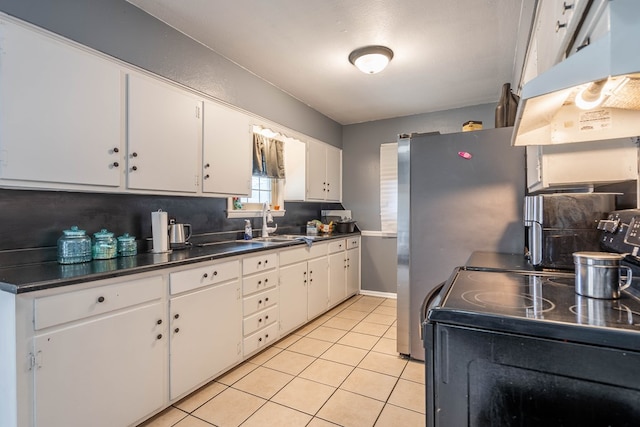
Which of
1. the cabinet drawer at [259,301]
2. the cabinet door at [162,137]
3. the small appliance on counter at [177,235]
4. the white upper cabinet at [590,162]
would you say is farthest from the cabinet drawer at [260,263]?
the white upper cabinet at [590,162]

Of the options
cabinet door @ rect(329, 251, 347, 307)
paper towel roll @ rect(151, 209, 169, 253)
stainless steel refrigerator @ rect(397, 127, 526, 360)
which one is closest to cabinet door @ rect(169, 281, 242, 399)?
paper towel roll @ rect(151, 209, 169, 253)

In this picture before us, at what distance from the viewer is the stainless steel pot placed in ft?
3.15

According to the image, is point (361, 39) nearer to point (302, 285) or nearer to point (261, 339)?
point (302, 285)

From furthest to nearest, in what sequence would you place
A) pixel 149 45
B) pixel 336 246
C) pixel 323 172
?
1. pixel 323 172
2. pixel 336 246
3. pixel 149 45

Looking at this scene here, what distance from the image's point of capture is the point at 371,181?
4.59m

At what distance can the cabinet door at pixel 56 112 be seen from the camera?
1.51 meters

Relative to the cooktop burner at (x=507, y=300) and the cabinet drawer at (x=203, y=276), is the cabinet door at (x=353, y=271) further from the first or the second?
the cooktop burner at (x=507, y=300)

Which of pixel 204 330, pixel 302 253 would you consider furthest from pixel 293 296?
pixel 204 330

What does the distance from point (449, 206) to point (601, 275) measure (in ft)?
4.84

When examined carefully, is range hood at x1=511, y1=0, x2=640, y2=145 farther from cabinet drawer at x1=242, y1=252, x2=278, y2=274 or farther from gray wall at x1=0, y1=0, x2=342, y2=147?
gray wall at x1=0, y1=0, x2=342, y2=147

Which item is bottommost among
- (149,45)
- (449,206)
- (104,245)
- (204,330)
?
(204,330)

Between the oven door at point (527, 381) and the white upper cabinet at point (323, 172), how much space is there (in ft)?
10.6

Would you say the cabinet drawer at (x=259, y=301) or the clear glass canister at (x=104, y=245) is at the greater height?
the clear glass canister at (x=104, y=245)

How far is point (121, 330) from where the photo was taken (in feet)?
5.26
